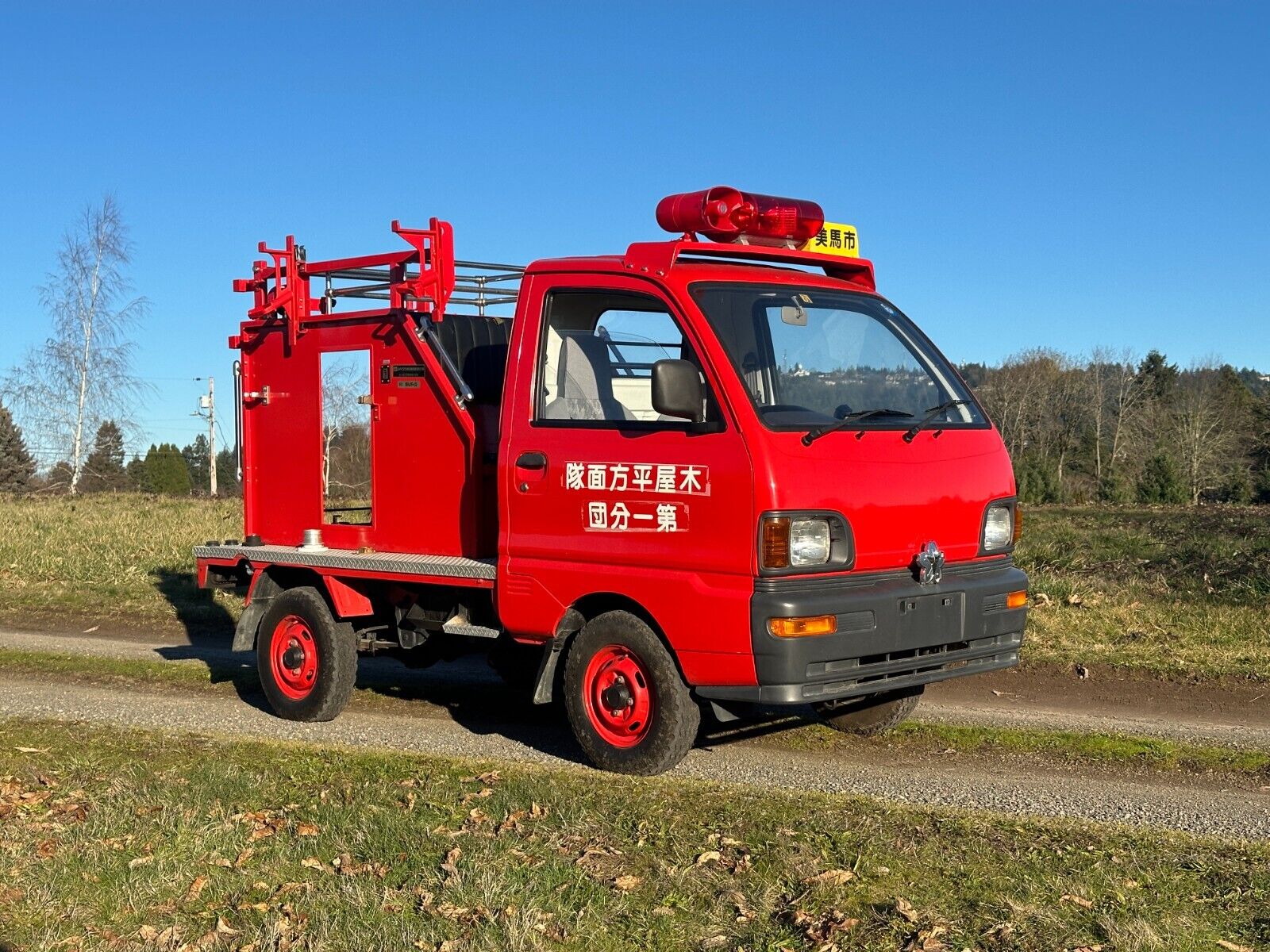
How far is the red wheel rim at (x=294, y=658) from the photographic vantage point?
9297mm

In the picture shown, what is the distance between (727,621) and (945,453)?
5.04 feet

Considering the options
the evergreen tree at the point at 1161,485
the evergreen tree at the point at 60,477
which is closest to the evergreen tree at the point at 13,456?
the evergreen tree at the point at 60,477

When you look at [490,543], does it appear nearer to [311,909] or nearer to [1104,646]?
[311,909]

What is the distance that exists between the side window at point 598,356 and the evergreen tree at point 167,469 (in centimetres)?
6817

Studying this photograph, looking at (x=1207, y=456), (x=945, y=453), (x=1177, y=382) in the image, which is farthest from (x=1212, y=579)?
(x=1177, y=382)

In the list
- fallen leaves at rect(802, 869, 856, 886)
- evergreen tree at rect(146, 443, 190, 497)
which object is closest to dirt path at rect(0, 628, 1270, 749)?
fallen leaves at rect(802, 869, 856, 886)

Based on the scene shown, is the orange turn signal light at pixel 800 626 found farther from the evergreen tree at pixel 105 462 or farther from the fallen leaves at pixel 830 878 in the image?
the evergreen tree at pixel 105 462

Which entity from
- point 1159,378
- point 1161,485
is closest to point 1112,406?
point 1159,378

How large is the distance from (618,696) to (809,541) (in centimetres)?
141

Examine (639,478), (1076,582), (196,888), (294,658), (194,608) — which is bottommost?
(196,888)

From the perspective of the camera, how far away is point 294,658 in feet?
30.7

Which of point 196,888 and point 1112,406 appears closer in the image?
point 196,888

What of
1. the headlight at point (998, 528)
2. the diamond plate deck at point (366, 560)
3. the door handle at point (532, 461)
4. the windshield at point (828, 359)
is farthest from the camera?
the diamond plate deck at point (366, 560)

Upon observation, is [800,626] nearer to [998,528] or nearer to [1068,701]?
[998,528]
